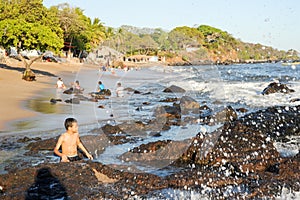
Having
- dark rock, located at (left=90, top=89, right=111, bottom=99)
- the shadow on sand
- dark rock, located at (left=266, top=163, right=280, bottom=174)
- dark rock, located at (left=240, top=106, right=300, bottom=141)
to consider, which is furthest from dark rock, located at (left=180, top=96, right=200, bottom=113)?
the shadow on sand

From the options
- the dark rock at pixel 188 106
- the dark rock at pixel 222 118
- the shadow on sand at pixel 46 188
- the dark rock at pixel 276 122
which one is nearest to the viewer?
the shadow on sand at pixel 46 188

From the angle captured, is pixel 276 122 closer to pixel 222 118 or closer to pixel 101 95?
pixel 222 118

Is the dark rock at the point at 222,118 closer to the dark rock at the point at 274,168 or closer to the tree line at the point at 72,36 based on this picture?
the tree line at the point at 72,36

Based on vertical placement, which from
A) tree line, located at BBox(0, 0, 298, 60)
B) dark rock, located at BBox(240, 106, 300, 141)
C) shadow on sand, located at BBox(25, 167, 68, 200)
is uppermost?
tree line, located at BBox(0, 0, 298, 60)

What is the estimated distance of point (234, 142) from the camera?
9328mm

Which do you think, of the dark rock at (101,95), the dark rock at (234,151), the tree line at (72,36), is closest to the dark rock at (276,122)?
the dark rock at (234,151)

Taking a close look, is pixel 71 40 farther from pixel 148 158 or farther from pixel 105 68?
pixel 148 158

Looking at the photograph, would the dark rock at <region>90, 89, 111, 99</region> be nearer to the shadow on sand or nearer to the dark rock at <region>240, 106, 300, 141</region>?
the dark rock at <region>240, 106, 300, 141</region>

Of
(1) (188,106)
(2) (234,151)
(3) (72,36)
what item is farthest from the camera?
(3) (72,36)

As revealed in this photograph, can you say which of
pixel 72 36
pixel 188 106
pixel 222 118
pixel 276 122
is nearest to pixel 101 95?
pixel 188 106

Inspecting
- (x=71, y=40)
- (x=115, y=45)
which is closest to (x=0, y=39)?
(x=115, y=45)

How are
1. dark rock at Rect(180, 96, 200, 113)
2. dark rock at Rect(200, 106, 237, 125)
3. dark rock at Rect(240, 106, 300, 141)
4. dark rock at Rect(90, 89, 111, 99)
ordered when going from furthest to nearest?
dark rock at Rect(90, 89, 111, 99) < dark rock at Rect(180, 96, 200, 113) < dark rock at Rect(200, 106, 237, 125) < dark rock at Rect(240, 106, 300, 141)

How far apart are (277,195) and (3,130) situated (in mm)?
8404

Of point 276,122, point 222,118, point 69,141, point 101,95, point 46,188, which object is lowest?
point 46,188
